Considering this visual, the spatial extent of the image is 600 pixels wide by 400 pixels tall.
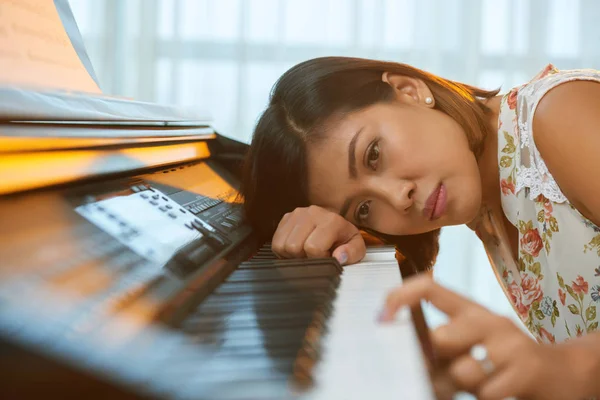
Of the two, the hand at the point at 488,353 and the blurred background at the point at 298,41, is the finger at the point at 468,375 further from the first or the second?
the blurred background at the point at 298,41

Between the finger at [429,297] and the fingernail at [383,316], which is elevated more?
the finger at [429,297]

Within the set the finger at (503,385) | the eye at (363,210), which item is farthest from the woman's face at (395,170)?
the finger at (503,385)

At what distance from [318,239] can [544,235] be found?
0.56 meters

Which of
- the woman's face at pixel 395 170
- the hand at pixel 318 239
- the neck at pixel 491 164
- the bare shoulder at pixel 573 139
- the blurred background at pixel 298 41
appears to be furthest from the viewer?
the blurred background at pixel 298 41

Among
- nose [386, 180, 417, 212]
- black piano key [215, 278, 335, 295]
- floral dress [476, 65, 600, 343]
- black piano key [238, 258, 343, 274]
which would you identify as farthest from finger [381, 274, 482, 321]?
floral dress [476, 65, 600, 343]

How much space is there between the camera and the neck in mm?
1386

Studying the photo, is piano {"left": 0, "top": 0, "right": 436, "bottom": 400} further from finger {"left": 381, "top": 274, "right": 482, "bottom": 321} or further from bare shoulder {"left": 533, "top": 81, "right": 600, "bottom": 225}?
bare shoulder {"left": 533, "top": 81, "right": 600, "bottom": 225}

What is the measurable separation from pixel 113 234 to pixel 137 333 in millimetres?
229

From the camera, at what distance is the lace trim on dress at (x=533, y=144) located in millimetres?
1173

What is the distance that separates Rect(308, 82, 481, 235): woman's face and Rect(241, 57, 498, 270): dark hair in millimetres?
33

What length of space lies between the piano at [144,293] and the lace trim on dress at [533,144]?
0.39m

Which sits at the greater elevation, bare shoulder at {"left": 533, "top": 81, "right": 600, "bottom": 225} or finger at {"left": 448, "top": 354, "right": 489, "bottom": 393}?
bare shoulder at {"left": 533, "top": 81, "right": 600, "bottom": 225}

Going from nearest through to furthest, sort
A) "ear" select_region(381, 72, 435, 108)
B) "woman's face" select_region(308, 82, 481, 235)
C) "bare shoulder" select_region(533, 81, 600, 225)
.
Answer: "bare shoulder" select_region(533, 81, 600, 225) < "woman's face" select_region(308, 82, 481, 235) < "ear" select_region(381, 72, 435, 108)

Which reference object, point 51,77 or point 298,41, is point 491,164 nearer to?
point 51,77
